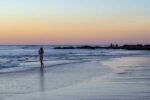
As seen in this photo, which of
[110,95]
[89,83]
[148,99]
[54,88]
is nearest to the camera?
[148,99]

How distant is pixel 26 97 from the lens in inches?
552

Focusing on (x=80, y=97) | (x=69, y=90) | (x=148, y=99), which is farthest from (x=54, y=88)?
(x=148, y=99)

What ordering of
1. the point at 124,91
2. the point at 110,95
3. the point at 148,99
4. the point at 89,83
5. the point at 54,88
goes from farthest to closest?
the point at 89,83 < the point at 54,88 < the point at 124,91 < the point at 110,95 < the point at 148,99

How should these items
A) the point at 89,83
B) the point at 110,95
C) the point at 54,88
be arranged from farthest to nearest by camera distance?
the point at 89,83 → the point at 54,88 → the point at 110,95

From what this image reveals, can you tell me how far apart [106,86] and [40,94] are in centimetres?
356

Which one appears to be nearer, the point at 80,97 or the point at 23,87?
the point at 80,97

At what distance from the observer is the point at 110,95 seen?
1429cm

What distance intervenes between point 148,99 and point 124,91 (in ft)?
7.38

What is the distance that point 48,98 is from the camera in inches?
543

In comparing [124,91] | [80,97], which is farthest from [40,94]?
[124,91]

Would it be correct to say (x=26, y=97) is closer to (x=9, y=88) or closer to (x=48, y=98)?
(x=48, y=98)

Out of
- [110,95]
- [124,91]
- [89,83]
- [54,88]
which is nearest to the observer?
[110,95]

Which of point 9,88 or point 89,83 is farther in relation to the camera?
point 89,83

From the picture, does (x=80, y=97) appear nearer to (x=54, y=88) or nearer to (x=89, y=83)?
(x=54, y=88)
